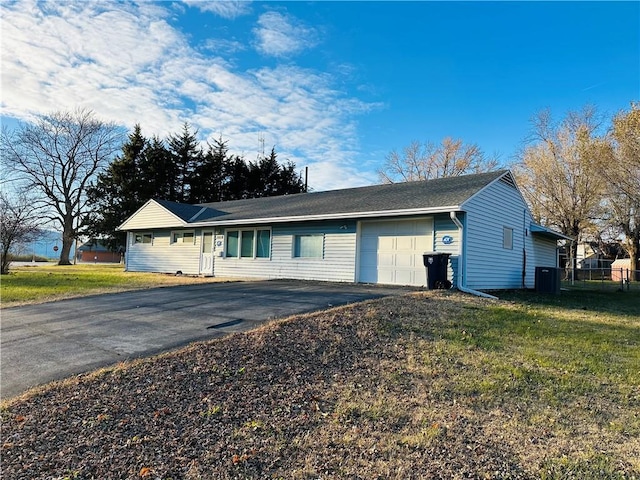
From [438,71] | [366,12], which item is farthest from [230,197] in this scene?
[366,12]

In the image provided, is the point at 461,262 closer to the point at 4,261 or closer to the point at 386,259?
the point at 386,259

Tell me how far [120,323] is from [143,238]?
15806 millimetres

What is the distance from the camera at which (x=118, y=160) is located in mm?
35375

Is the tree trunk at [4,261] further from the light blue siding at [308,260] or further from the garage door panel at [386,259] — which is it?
the garage door panel at [386,259]

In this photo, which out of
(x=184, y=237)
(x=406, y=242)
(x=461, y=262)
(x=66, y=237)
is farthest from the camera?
(x=66, y=237)

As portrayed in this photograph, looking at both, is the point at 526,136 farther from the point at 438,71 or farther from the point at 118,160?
the point at 118,160

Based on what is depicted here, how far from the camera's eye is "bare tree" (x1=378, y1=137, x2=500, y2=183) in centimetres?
3400

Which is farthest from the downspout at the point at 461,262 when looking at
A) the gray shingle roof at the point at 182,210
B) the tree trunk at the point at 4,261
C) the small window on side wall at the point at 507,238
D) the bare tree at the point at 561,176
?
the tree trunk at the point at 4,261

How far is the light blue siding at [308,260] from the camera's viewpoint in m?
13.8

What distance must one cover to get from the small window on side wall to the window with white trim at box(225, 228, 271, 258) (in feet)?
27.7

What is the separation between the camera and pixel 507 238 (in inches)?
567

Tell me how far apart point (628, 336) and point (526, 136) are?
86.6 feet

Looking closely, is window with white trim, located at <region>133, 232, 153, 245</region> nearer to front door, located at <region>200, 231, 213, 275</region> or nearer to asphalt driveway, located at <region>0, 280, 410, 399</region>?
front door, located at <region>200, 231, 213, 275</region>

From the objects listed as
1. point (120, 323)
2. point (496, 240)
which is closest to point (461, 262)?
point (496, 240)
